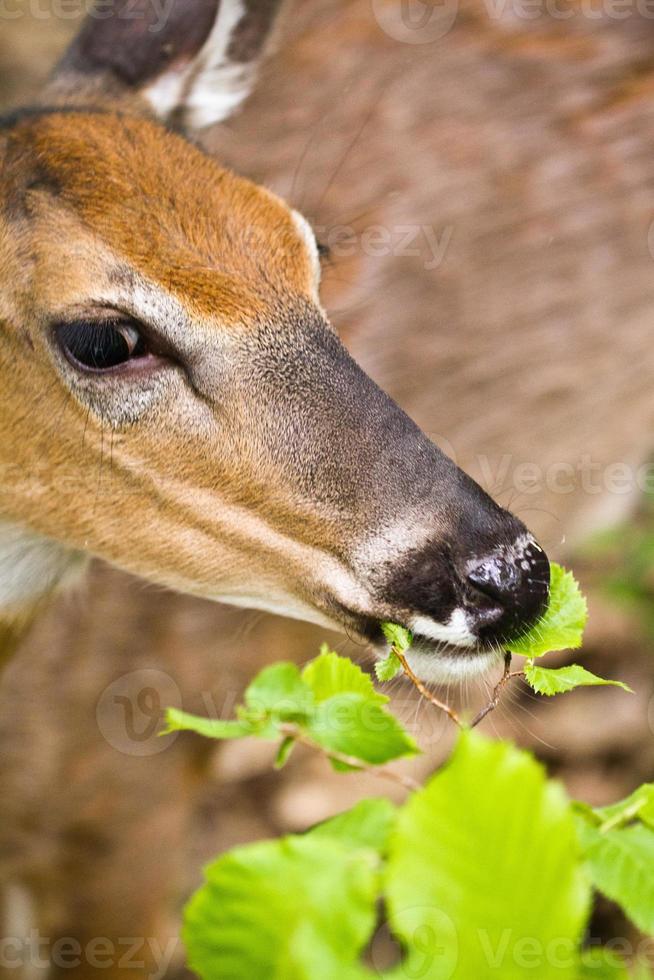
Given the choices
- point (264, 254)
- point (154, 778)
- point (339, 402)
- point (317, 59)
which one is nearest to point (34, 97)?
point (317, 59)

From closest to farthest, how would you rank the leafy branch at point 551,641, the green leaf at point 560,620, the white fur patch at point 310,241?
1. the leafy branch at point 551,641
2. the green leaf at point 560,620
3. the white fur patch at point 310,241

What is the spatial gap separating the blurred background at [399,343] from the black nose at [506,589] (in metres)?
1.47

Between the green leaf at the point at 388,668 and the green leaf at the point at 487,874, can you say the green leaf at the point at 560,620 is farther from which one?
the green leaf at the point at 487,874

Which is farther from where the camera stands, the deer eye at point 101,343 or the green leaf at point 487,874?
the deer eye at point 101,343

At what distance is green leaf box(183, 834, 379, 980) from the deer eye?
1.50 meters

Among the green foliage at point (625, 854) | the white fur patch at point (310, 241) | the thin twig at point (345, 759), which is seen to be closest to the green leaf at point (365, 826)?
the thin twig at point (345, 759)

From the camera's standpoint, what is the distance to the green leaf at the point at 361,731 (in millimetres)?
1437

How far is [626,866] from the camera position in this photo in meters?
1.32

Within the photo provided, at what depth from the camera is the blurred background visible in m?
3.93

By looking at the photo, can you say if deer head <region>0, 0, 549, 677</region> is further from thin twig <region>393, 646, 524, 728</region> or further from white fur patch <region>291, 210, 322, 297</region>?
thin twig <region>393, 646, 524, 728</region>

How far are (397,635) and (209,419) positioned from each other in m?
0.67

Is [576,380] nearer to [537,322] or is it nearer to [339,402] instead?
[537,322]

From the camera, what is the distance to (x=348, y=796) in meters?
4.86

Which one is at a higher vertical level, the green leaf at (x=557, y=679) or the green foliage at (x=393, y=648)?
the green leaf at (x=557, y=679)
